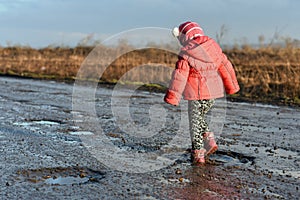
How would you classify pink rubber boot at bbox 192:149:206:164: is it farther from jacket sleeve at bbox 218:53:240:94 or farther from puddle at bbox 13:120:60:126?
puddle at bbox 13:120:60:126

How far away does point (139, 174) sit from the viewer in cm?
466

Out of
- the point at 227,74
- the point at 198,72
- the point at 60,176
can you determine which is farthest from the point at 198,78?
the point at 60,176

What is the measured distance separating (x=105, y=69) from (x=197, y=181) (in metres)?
15.5

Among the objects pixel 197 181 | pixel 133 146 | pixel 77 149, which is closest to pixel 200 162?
pixel 197 181

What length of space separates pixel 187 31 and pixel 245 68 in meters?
13.7

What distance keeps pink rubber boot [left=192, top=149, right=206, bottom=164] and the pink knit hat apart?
122 centimetres

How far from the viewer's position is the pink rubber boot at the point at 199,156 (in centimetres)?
520

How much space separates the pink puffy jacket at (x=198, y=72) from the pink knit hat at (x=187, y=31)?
3.2 inches

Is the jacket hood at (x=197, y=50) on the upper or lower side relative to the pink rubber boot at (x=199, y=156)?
upper

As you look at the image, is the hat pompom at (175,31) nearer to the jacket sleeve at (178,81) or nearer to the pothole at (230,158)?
the jacket sleeve at (178,81)

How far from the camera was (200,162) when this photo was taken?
518 cm

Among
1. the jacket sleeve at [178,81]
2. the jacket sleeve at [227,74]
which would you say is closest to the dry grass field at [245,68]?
the jacket sleeve at [227,74]

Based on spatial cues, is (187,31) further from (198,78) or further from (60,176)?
(60,176)

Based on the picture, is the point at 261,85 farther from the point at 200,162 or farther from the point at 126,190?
the point at 126,190
